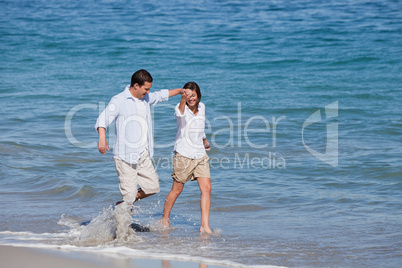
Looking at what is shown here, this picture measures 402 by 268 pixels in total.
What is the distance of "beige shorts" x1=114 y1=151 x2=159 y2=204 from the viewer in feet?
18.1

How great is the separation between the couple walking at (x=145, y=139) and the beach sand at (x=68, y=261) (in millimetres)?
871

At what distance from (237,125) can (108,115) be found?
6910mm

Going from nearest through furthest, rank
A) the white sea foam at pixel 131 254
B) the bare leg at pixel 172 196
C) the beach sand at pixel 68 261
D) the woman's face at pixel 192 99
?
1. the beach sand at pixel 68 261
2. the white sea foam at pixel 131 254
3. the woman's face at pixel 192 99
4. the bare leg at pixel 172 196

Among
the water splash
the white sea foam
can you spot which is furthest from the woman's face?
the white sea foam

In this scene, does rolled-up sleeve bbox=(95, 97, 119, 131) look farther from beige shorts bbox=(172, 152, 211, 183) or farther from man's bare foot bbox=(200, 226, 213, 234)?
man's bare foot bbox=(200, 226, 213, 234)

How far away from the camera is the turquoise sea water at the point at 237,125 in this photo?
578cm

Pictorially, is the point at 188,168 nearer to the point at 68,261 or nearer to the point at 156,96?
the point at 156,96

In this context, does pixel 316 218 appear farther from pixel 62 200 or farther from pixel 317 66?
pixel 317 66

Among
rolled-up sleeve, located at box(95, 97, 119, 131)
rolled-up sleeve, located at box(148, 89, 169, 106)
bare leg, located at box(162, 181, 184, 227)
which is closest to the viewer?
rolled-up sleeve, located at box(95, 97, 119, 131)

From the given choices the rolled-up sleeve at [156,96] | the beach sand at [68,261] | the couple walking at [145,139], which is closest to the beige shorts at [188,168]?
the couple walking at [145,139]

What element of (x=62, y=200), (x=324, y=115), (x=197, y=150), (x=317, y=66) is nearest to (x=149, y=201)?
(x=62, y=200)

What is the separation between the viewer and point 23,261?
182 inches

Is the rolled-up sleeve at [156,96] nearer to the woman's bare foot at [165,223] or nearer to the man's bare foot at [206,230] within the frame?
the woman's bare foot at [165,223]

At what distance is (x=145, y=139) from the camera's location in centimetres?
558
